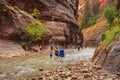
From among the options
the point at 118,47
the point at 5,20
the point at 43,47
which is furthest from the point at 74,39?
the point at 118,47

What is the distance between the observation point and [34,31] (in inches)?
2191

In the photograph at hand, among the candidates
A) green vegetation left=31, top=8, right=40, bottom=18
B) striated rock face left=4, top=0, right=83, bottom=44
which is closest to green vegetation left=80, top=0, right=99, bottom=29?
striated rock face left=4, top=0, right=83, bottom=44

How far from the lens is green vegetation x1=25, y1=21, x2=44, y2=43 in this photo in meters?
54.9

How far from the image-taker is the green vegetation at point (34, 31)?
5491 centimetres

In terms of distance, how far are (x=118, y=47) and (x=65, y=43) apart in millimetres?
62204

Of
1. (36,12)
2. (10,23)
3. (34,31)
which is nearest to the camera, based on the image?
(10,23)

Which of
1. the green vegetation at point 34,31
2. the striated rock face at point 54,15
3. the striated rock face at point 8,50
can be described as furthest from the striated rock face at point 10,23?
the striated rock face at point 54,15

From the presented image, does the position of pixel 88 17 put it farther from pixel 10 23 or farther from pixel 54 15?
pixel 10 23

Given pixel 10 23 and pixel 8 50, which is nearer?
pixel 8 50

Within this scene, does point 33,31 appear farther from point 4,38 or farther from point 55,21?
point 55,21

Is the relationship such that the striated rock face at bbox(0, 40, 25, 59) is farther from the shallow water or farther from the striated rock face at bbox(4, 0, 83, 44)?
the striated rock face at bbox(4, 0, 83, 44)

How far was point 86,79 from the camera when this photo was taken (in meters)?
16.5

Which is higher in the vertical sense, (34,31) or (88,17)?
(88,17)

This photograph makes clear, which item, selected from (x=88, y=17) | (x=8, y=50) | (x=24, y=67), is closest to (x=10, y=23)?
(x=8, y=50)
